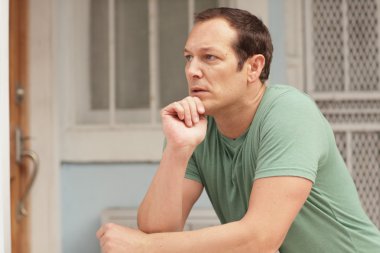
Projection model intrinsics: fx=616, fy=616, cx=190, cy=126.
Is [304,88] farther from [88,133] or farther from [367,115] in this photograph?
[88,133]

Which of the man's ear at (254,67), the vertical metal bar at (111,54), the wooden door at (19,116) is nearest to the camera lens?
the man's ear at (254,67)

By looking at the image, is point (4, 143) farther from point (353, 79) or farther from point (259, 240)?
point (353, 79)

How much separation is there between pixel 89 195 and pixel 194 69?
1.36m

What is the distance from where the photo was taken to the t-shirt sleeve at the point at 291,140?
1.26 m

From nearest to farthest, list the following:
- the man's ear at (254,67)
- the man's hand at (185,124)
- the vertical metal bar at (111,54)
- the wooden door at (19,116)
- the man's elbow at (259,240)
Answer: the man's elbow at (259,240)
the man's hand at (185,124)
the man's ear at (254,67)
the wooden door at (19,116)
the vertical metal bar at (111,54)

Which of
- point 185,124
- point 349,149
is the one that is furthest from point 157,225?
point 349,149

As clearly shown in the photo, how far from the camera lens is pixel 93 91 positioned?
2770 millimetres

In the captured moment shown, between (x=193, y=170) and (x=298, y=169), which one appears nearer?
(x=298, y=169)

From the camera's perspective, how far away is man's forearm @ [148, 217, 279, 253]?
1.22 m

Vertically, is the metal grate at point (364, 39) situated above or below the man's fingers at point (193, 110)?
above

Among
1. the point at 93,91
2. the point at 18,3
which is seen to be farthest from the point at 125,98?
the point at 18,3

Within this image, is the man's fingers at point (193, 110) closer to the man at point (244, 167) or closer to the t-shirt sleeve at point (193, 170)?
the man at point (244, 167)

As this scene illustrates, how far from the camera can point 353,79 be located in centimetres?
280

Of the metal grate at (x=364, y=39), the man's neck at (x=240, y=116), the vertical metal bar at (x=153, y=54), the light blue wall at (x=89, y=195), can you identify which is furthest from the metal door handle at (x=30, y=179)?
the metal grate at (x=364, y=39)
